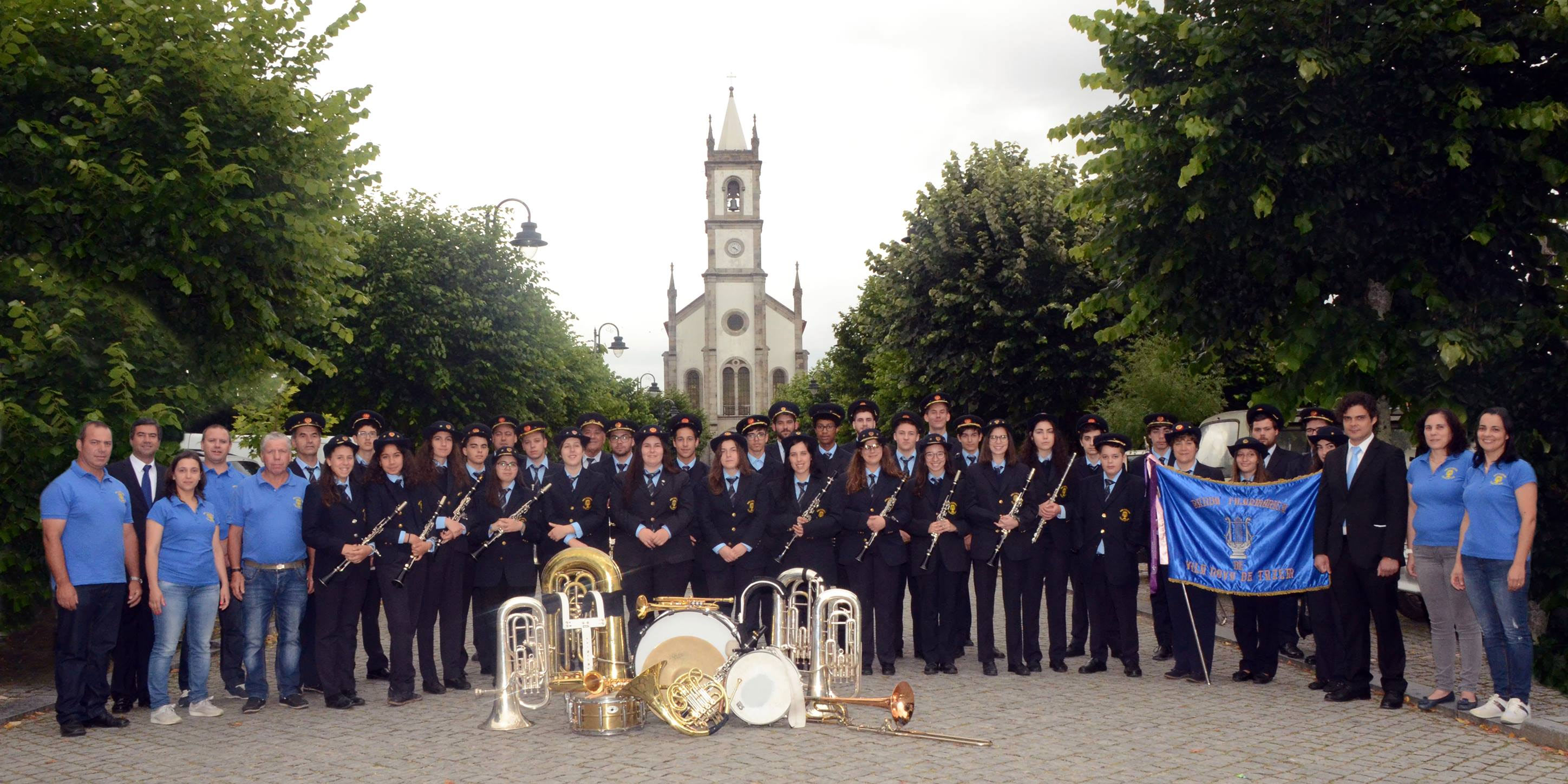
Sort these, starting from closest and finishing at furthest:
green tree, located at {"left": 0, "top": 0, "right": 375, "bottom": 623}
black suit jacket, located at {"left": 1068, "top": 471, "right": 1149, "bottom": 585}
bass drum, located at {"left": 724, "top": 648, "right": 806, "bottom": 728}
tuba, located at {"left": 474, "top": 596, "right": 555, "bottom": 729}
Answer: bass drum, located at {"left": 724, "top": 648, "right": 806, "bottom": 728} < tuba, located at {"left": 474, "top": 596, "right": 555, "bottom": 729} < green tree, located at {"left": 0, "top": 0, "right": 375, "bottom": 623} < black suit jacket, located at {"left": 1068, "top": 471, "right": 1149, "bottom": 585}

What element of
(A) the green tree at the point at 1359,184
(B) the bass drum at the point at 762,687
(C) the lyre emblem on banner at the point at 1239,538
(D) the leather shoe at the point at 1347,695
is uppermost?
(A) the green tree at the point at 1359,184

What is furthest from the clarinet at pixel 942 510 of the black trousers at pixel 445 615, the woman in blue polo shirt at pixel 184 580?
the woman in blue polo shirt at pixel 184 580

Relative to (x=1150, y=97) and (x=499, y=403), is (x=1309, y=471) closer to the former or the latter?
(x=1150, y=97)

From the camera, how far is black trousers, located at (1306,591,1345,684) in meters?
10.3

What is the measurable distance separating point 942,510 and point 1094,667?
1.91 m

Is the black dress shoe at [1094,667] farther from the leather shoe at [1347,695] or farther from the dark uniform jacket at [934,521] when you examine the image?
the leather shoe at [1347,695]

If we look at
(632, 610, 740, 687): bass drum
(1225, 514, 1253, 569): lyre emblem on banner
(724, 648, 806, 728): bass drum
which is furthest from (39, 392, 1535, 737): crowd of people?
(724, 648, 806, 728): bass drum

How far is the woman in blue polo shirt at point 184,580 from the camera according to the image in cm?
959

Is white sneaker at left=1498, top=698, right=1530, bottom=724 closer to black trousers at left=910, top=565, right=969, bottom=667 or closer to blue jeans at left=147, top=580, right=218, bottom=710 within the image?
black trousers at left=910, top=565, right=969, bottom=667

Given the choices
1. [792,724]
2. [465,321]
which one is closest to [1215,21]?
[792,724]

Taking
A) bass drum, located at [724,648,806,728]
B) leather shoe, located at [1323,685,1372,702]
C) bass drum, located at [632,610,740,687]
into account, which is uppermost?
bass drum, located at [632,610,740,687]

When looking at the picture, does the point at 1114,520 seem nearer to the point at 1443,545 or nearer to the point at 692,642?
the point at 1443,545

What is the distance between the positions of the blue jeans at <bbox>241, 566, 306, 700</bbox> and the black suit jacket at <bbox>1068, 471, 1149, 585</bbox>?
6527 millimetres

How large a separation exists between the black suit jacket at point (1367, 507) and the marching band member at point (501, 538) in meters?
6.47
